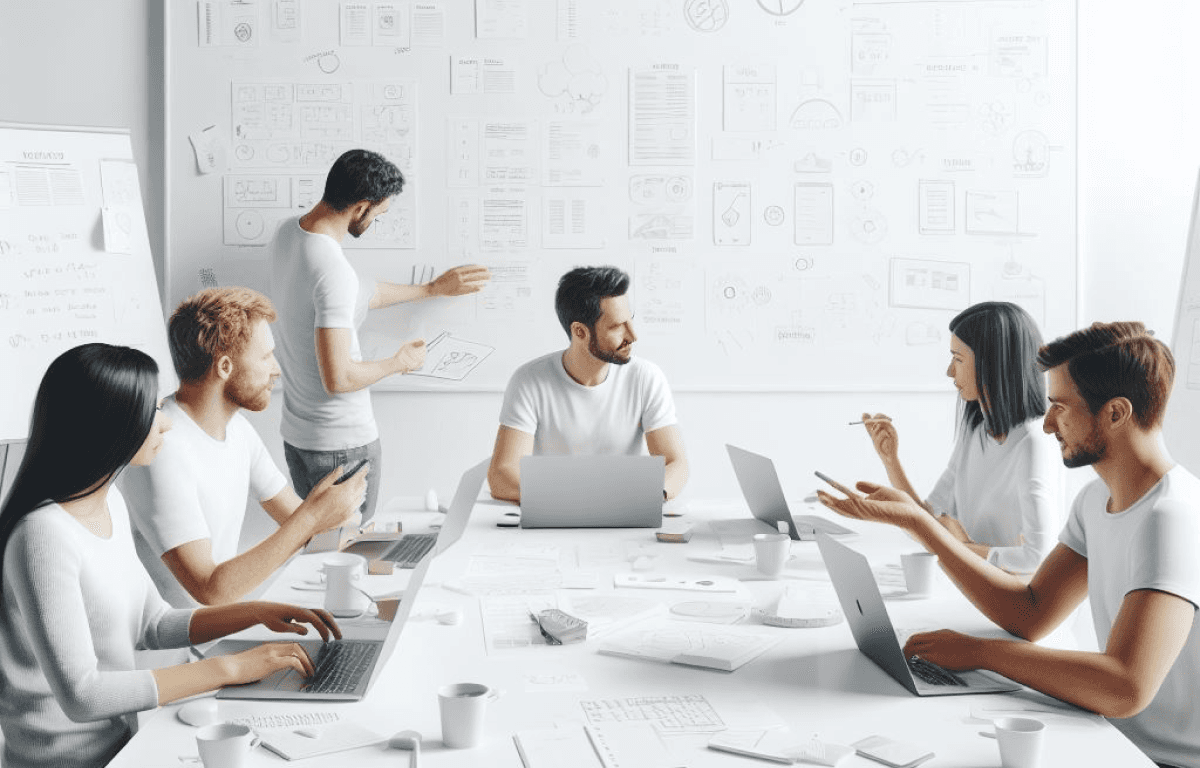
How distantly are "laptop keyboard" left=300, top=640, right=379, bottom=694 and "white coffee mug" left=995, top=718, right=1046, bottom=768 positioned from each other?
86 centimetres

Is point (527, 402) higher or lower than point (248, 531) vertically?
higher

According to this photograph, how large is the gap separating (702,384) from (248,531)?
1695 mm

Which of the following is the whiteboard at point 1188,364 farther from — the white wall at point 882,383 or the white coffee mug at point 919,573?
the white coffee mug at point 919,573

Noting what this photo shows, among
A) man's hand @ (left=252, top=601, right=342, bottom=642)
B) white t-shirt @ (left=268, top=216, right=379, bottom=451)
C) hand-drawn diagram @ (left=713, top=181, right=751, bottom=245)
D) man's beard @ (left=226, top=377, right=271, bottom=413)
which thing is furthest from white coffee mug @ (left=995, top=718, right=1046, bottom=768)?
hand-drawn diagram @ (left=713, top=181, right=751, bottom=245)

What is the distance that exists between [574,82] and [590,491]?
5.94ft

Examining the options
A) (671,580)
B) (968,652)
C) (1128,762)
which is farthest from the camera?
(671,580)

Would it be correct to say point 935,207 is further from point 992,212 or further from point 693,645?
point 693,645

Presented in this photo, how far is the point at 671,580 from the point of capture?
7.32 feet

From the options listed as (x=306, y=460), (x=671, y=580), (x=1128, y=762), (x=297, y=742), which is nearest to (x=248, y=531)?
(x=306, y=460)

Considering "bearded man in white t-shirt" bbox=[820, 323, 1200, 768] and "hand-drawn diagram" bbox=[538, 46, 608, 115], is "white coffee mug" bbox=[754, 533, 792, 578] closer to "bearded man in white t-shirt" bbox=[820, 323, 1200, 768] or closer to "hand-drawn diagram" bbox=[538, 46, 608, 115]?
"bearded man in white t-shirt" bbox=[820, 323, 1200, 768]

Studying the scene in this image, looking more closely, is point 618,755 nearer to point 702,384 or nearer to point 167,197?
point 702,384

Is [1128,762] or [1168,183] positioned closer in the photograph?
[1128,762]

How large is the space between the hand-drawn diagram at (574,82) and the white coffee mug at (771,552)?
85.0 inches

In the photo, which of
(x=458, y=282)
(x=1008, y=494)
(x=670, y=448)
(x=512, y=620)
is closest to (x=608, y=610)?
(x=512, y=620)
